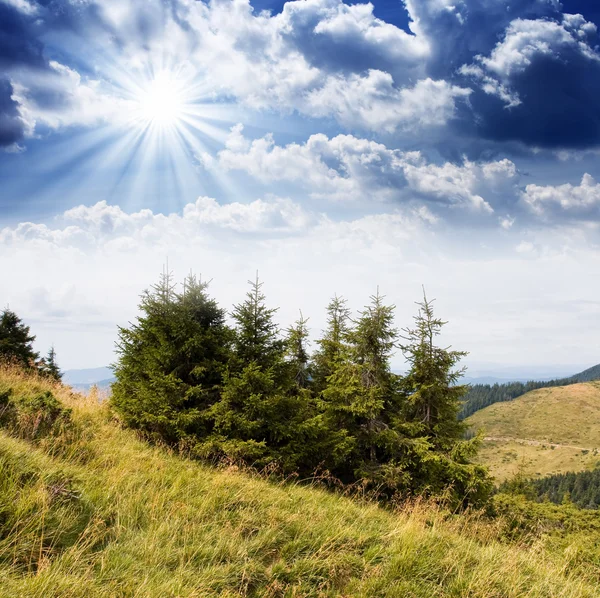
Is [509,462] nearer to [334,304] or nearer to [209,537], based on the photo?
[334,304]

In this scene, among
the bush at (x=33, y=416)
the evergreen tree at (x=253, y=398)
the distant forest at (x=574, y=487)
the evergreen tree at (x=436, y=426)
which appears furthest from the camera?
the distant forest at (x=574, y=487)

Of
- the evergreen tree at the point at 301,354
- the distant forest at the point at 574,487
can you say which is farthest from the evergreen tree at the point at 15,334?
the distant forest at the point at 574,487

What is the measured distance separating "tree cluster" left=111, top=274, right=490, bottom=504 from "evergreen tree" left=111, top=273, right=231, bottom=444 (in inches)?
1.5

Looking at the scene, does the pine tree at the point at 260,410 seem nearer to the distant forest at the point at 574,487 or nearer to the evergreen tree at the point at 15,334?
the evergreen tree at the point at 15,334

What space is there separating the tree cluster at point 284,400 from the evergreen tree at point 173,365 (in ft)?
0.12

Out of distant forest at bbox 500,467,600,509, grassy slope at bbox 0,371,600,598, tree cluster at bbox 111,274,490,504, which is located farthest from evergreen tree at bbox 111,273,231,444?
distant forest at bbox 500,467,600,509

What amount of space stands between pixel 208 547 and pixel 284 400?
278 inches

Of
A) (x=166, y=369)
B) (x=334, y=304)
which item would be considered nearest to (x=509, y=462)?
(x=334, y=304)

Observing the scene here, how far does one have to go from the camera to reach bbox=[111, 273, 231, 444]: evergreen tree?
11.1 m

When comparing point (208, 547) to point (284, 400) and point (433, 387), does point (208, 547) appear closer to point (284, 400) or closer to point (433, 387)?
point (284, 400)

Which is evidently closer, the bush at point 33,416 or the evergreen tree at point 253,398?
the bush at point 33,416

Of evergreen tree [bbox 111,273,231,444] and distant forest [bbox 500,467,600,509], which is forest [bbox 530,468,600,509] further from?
evergreen tree [bbox 111,273,231,444]

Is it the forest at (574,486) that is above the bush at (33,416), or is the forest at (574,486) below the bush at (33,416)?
below

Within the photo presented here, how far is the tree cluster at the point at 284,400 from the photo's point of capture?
1109 centimetres
